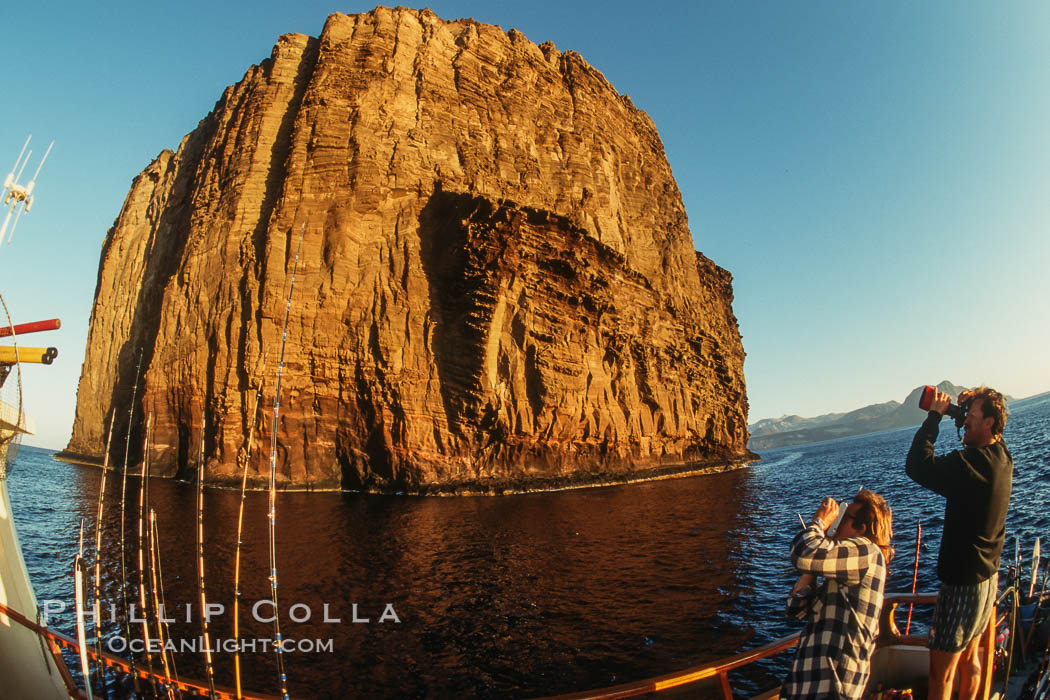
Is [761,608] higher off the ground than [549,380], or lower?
lower

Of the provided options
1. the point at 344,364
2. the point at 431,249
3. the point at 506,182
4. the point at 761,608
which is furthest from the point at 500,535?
the point at 506,182

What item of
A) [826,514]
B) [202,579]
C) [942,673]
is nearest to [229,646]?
[202,579]

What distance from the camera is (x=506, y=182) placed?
33.6 metres

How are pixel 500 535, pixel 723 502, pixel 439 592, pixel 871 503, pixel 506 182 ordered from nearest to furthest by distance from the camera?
pixel 871 503 → pixel 439 592 → pixel 500 535 → pixel 723 502 → pixel 506 182

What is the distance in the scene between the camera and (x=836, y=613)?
2.50 meters

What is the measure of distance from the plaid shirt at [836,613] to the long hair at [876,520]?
0.08 meters

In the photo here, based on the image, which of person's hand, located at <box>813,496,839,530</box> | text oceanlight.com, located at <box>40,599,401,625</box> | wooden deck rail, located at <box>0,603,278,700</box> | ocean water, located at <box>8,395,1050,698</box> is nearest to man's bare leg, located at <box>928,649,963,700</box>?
person's hand, located at <box>813,496,839,530</box>

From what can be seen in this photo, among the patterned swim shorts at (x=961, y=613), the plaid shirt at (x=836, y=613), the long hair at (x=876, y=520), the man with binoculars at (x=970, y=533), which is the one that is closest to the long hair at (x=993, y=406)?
the man with binoculars at (x=970, y=533)

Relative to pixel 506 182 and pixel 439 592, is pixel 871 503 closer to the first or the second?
pixel 439 592

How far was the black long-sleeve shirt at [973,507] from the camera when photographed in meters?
2.90

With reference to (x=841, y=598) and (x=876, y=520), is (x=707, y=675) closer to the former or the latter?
(x=841, y=598)

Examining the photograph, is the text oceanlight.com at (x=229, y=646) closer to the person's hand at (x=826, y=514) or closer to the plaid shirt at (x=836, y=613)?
the plaid shirt at (x=836, y=613)

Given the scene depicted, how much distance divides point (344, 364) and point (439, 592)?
20.8 m

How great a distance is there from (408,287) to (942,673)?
96.7 feet
